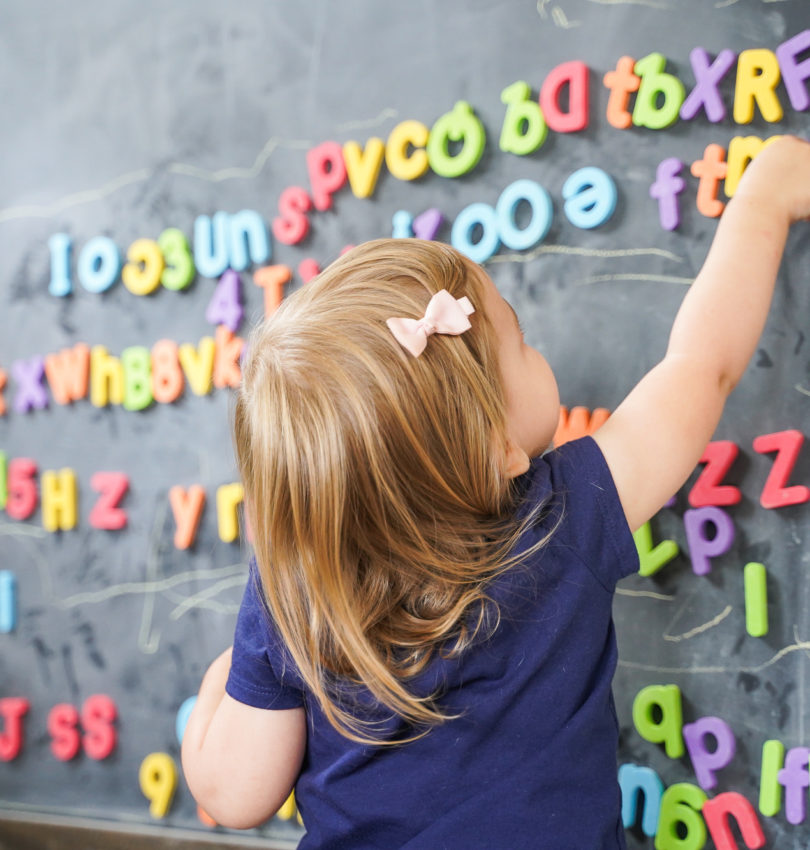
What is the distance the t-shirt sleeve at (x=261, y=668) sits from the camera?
73 cm

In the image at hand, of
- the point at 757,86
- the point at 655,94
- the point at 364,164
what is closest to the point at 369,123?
the point at 364,164

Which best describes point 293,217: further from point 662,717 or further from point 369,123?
point 662,717

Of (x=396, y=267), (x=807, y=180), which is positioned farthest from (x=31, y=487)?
(x=807, y=180)

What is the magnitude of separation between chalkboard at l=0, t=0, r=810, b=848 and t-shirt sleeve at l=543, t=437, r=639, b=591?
10.5 inches

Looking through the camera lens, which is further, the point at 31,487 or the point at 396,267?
the point at 31,487

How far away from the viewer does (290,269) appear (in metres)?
1.20

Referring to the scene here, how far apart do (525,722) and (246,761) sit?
0.25m

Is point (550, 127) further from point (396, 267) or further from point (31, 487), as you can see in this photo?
point (31, 487)

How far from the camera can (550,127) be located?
1026mm

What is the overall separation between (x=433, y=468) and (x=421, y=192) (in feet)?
1.84

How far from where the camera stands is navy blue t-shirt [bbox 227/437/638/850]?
677 mm

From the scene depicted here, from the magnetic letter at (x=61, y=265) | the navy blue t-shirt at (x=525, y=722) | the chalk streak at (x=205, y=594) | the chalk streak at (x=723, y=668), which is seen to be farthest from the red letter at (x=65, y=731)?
the chalk streak at (x=723, y=668)

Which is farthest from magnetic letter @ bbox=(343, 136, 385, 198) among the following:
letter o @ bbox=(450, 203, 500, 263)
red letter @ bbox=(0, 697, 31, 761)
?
red letter @ bbox=(0, 697, 31, 761)

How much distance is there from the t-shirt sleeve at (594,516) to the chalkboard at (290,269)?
268mm
